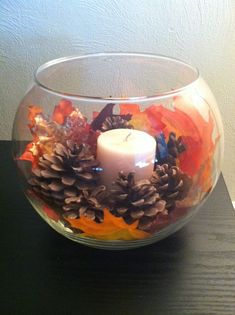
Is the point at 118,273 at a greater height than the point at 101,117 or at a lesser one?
lesser

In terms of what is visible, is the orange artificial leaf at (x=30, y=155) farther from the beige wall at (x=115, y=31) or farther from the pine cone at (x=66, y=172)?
the beige wall at (x=115, y=31)

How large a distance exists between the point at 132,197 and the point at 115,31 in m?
0.44

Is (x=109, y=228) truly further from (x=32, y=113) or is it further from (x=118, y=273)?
(x=32, y=113)

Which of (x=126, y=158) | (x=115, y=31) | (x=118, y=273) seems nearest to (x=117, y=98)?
(x=126, y=158)

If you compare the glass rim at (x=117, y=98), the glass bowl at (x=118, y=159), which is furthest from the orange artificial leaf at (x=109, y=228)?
the glass rim at (x=117, y=98)

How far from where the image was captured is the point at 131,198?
0.46 meters

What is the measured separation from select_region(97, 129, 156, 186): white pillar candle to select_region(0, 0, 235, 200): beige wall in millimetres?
371

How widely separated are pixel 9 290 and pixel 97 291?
0.09 metres

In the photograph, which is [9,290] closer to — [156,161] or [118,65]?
[156,161]

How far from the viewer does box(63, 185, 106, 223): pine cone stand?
0.47 m

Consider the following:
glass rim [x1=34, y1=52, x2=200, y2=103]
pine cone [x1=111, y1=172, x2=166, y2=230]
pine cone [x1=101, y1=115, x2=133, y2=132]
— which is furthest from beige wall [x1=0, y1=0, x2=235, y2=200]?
pine cone [x1=111, y1=172, x2=166, y2=230]

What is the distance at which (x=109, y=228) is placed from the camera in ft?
1.57

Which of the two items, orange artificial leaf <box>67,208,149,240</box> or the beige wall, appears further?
the beige wall

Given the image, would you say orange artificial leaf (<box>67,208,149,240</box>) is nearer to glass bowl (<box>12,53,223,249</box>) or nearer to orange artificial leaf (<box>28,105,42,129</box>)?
glass bowl (<box>12,53,223,249</box>)
